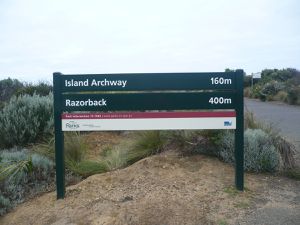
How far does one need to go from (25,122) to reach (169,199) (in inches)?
173

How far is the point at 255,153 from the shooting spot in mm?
6059

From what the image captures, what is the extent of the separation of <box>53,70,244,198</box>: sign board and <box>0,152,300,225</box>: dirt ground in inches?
12.3

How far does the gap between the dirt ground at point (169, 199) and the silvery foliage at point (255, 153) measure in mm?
141

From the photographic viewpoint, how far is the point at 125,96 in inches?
218

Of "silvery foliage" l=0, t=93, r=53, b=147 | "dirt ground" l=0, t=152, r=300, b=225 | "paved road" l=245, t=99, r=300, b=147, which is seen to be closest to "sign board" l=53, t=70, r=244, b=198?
"dirt ground" l=0, t=152, r=300, b=225

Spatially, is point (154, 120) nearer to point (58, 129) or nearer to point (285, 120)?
point (58, 129)

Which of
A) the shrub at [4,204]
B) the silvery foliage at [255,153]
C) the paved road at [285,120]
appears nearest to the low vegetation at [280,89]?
the paved road at [285,120]

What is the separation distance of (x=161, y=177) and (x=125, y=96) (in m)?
1.26

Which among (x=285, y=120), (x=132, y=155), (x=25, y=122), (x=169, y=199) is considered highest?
(x=25, y=122)

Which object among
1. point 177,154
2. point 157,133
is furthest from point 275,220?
point 157,133

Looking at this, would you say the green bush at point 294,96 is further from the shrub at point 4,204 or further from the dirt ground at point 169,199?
the shrub at point 4,204

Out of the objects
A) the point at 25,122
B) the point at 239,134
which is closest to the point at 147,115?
the point at 239,134

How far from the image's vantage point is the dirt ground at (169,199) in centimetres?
479

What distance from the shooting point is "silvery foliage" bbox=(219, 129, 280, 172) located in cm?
604
